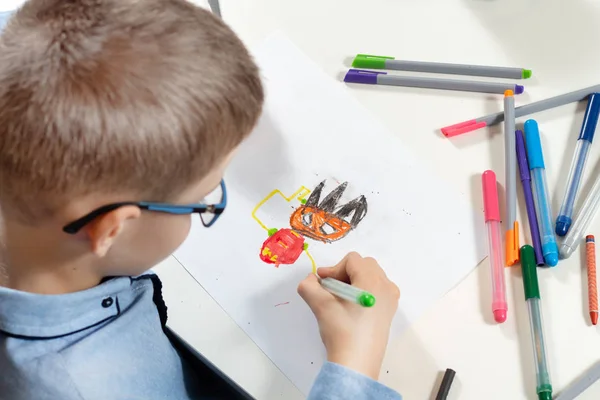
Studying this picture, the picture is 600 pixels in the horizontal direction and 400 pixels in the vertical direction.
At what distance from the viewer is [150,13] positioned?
380 mm

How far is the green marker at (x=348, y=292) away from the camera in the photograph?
0.51 m

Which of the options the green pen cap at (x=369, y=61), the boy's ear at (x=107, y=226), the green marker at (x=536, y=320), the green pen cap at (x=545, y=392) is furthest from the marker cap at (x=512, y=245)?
the boy's ear at (x=107, y=226)

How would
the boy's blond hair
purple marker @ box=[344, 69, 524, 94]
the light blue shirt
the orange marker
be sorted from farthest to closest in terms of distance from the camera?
1. purple marker @ box=[344, 69, 524, 94]
2. the orange marker
3. the light blue shirt
4. the boy's blond hair

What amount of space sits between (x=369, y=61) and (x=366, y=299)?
13.4 inches

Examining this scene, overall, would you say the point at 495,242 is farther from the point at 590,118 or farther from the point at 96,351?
the point at 96,351

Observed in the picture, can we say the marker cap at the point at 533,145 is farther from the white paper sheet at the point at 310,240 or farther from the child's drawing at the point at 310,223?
the child's drawing at the point at 310,223

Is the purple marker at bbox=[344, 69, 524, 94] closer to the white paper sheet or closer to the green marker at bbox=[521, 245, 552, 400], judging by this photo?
the white paper sheet

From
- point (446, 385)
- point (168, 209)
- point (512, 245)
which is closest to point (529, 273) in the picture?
point (512, 245)

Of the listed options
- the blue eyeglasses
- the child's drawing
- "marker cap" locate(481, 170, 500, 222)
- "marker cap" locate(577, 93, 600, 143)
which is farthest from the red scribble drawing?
"marker cap" locate(577, 93, 600, 143)

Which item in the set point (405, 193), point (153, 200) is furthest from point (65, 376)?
point (405, 193)

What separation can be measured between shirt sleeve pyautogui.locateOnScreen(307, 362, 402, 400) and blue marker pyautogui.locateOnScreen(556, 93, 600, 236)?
0.85 feet

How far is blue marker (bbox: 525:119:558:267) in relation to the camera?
0.58m

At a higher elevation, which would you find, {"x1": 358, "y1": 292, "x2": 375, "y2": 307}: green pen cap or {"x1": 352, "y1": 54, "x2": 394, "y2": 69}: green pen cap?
{"x1": 352, "y1": 54, "x2": 394, "y2": 69}: green pen cap

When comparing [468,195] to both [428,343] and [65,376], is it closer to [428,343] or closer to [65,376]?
[428,343]
